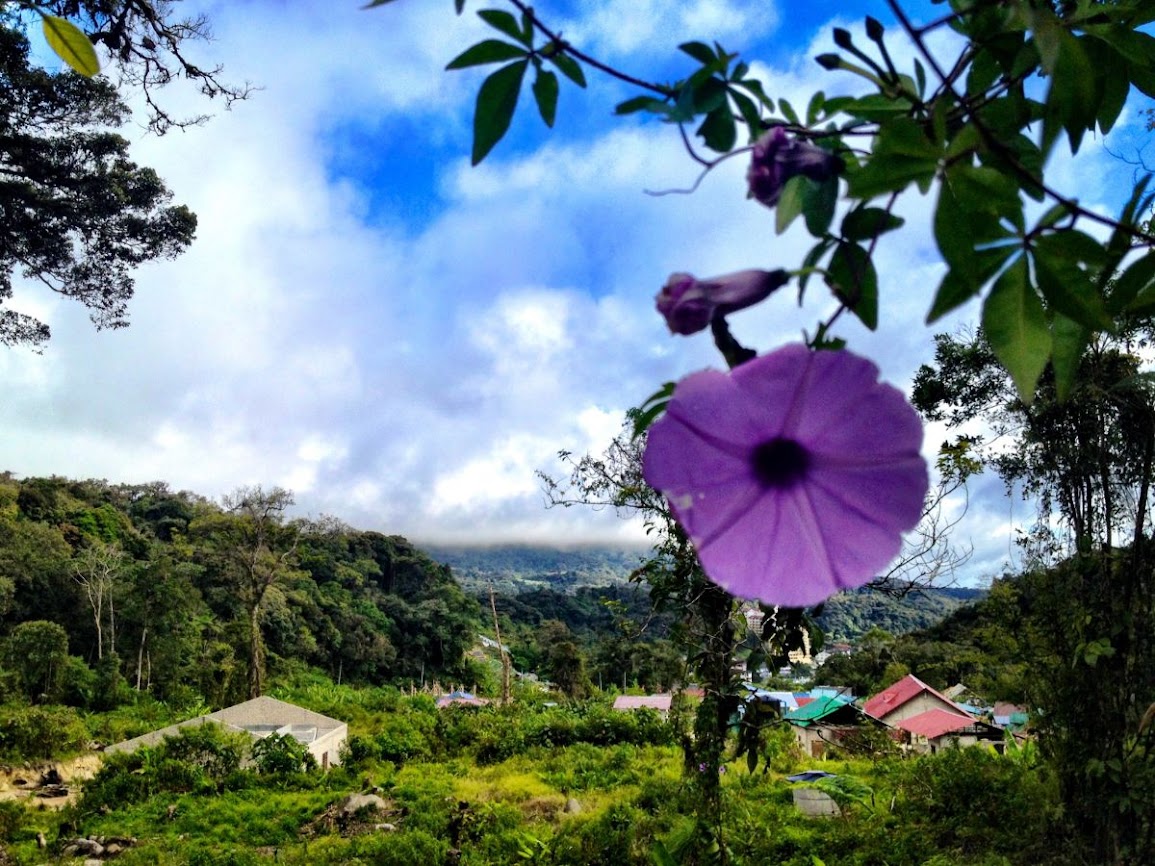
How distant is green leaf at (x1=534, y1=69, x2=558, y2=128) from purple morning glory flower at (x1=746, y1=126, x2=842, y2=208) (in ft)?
0.23

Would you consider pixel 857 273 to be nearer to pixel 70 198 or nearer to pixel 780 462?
pixel 780 462

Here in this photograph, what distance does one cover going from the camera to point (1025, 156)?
0.24 m

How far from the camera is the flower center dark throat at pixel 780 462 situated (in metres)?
0.16

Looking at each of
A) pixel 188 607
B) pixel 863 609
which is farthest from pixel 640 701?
pixel 863 609

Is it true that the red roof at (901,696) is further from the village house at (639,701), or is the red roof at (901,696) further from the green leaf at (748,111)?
the green leaf at (748,111)

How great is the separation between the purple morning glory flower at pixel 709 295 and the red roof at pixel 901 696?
1044cm

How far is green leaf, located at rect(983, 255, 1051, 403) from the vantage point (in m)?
0.20

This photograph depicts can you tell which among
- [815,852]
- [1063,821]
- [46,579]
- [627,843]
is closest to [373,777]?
[627,843]

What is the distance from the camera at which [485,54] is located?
22 centimetres

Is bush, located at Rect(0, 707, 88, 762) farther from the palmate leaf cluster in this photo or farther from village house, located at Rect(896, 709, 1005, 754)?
the palmate leaf cluster

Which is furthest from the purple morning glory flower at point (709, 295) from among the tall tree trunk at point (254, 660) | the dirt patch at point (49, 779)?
the tall tree trunk at point (254, 660)

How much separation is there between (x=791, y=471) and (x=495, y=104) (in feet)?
0.47

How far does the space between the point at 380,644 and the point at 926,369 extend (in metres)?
14.3

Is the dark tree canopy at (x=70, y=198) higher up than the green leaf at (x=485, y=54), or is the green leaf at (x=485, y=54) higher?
the dark tree canopy at (x=70, y=198)
